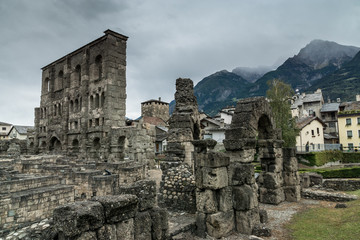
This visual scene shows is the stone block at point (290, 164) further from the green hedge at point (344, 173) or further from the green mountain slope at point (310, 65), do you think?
the green mountain slope at point (310, 65)

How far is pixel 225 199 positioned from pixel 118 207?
14.5ft

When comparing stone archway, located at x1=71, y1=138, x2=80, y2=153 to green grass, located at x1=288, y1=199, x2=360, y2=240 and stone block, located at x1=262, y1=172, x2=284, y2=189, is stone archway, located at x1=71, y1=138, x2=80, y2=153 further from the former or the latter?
green grass, located at x1=288, y1=199, x2=360, y2=240

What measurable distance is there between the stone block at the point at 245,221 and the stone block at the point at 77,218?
5.35 metres

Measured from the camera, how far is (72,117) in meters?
32.7

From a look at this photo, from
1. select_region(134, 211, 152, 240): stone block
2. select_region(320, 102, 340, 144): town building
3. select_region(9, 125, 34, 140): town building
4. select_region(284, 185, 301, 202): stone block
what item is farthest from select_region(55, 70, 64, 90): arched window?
select_region(320, 102, 340, 144): town building

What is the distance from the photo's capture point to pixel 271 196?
11.6m

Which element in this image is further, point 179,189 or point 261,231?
point 179,189

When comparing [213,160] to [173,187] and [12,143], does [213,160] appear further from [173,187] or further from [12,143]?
[12,143]

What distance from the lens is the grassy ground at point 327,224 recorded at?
23.6ft

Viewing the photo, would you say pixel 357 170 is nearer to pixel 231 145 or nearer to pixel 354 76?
pixel 231 145

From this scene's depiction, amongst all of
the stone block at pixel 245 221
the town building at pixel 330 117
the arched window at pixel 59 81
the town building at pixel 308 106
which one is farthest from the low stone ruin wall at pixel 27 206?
the town building at pixel 330 117

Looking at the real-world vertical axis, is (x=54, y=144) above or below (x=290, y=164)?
above

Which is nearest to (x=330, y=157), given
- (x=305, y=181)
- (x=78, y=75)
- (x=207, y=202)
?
(x=305, y=181)

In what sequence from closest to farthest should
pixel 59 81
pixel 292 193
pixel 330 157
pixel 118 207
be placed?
pixel 118 207 → pixel 292 193 → pixel 330 157 → pixel 59 81
